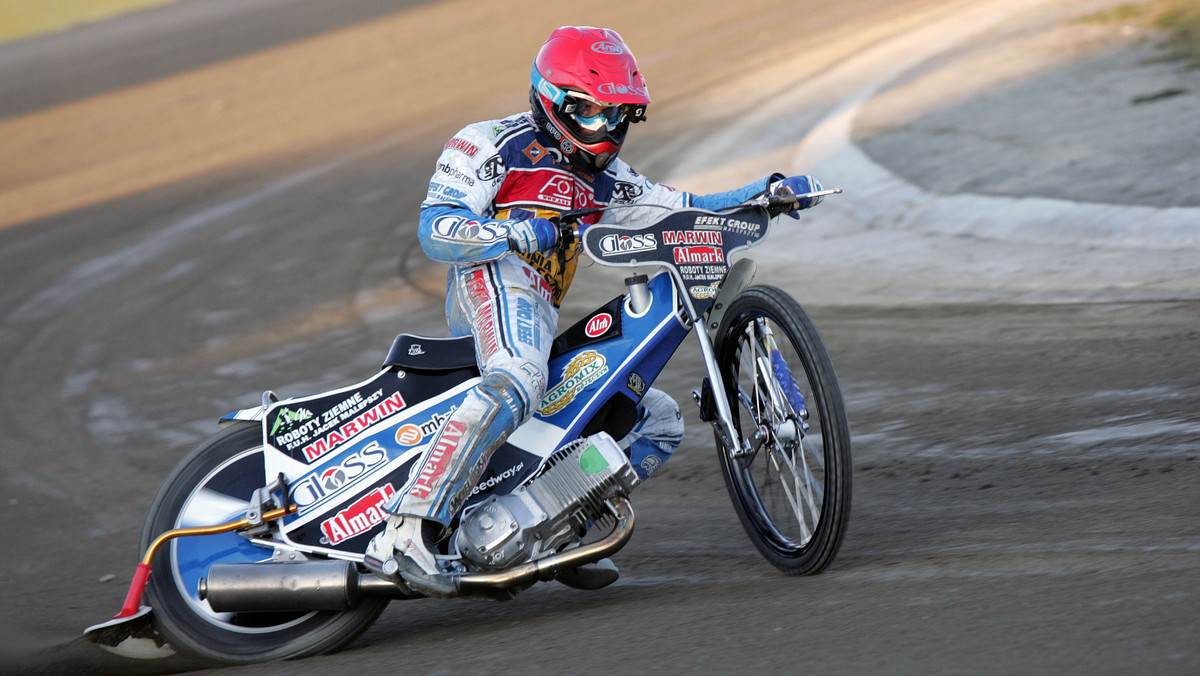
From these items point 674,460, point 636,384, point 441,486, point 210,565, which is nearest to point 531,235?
point 636,384

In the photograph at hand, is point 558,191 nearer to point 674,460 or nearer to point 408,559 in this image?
point 408,559

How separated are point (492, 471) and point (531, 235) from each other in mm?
929

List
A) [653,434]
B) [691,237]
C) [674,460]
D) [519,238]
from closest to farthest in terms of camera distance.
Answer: [519,238] → [691,237] → [653,434] → [674,460]

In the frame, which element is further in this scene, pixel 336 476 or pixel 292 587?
pixel 336 476

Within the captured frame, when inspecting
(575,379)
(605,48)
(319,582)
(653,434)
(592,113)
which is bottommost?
(319,582)

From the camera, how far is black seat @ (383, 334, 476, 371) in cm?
454

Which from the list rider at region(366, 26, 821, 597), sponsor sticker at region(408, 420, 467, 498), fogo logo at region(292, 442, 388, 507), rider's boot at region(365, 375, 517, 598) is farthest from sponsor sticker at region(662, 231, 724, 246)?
fogo logo at region(292, 442, 388, 507)

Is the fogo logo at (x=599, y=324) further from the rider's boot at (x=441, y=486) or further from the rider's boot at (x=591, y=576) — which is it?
the rider's boot at (x=591, y=576)

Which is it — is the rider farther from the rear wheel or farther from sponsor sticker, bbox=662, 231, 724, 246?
the rear wheel

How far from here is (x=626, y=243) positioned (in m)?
4.35

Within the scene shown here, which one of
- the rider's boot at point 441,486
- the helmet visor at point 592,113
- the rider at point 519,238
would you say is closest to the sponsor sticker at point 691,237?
the rider at point 519,238

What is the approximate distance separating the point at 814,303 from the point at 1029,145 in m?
3.09

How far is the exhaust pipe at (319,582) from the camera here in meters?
4.22

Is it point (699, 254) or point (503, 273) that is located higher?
point (503, 273)
